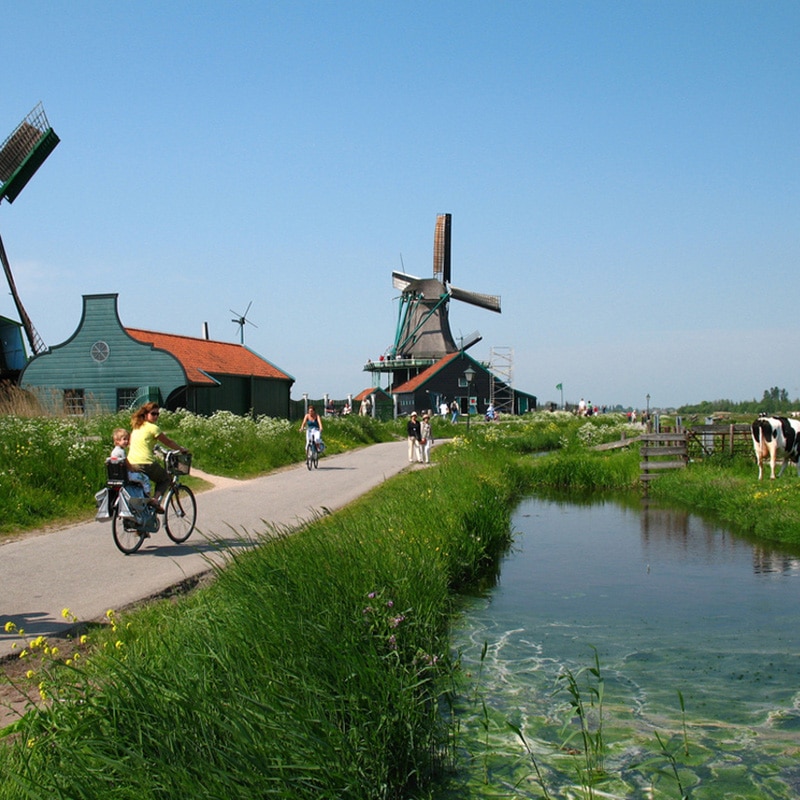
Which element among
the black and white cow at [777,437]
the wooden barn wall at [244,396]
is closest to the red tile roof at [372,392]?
the wooden barn wall at [244,396]

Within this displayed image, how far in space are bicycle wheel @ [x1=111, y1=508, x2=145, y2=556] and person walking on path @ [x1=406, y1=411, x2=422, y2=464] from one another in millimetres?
14789

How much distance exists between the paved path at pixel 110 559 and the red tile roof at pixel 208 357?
18402 millimetres

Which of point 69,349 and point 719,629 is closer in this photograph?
point 719,629

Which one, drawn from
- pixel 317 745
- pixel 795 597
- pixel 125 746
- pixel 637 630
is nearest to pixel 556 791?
pixel 317 745

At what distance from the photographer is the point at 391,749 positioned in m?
5.18

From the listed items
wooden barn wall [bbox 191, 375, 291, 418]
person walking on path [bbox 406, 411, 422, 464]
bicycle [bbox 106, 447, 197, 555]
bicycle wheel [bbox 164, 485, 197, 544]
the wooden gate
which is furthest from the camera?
wooden barn wall [bbox 191, 375, 291, 418]

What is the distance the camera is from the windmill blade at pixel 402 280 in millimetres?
70931

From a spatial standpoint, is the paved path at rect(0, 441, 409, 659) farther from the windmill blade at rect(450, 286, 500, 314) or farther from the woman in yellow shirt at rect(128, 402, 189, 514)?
the windmill blade at rect(450, 286, 500, 314)

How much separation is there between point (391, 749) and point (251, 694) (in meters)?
1.06

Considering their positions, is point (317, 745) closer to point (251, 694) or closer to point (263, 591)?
point (251, 694)

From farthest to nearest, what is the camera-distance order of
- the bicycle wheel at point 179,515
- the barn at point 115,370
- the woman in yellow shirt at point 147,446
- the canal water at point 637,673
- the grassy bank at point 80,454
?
the barn at point 115,370 → the grassy bank at point 80,454 → the bicycle wheel at point 179,515 → the woman in yellow shirt at point 147,446 → the canal water at point 637,673

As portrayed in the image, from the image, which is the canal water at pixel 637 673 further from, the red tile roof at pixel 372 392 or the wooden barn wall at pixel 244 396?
the red tile roof at pixel 372 392

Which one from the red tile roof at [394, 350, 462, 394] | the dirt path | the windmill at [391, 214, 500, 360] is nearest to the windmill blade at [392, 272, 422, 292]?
the windmill at [391, 214, 500, 360]

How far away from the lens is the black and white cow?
20.8 metres
